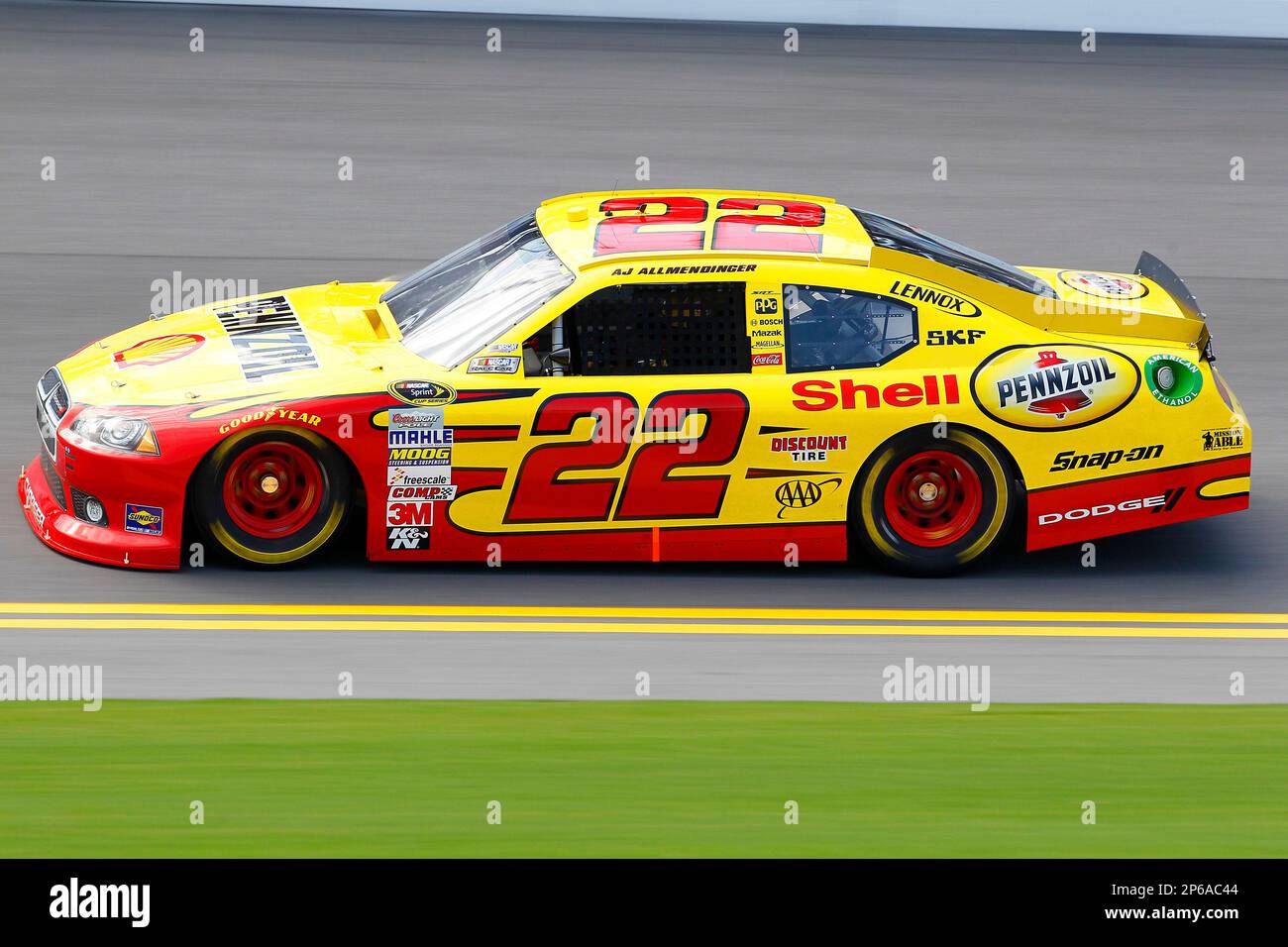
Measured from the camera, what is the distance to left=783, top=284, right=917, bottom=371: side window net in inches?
319

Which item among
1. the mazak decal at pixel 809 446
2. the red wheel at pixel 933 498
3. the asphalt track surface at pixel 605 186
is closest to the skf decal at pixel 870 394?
the mazak decal at pixel 809 446

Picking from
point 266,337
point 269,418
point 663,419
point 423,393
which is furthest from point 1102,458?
point 266,337

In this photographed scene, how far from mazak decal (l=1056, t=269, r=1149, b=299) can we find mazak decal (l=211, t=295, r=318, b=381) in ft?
12.1

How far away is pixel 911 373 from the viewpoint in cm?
816

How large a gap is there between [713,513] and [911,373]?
42.4 inches

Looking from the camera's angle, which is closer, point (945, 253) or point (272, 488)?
point (272, 488)

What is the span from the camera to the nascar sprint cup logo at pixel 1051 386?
817cm

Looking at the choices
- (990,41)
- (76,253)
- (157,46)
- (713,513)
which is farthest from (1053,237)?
(157,46)

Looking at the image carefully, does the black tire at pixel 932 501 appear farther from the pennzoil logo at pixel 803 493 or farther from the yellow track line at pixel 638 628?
the yellow track line at pixel 638 628

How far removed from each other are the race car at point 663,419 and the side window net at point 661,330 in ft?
0.04

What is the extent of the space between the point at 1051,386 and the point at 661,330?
1.77 metres

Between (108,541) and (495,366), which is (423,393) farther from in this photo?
(108,541)

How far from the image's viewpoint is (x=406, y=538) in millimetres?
7996

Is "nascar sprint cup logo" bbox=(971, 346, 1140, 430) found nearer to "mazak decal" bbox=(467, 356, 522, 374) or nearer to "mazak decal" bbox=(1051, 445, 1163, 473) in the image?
"mazak decal" bbox=(1051, 445, 1163, 473)
